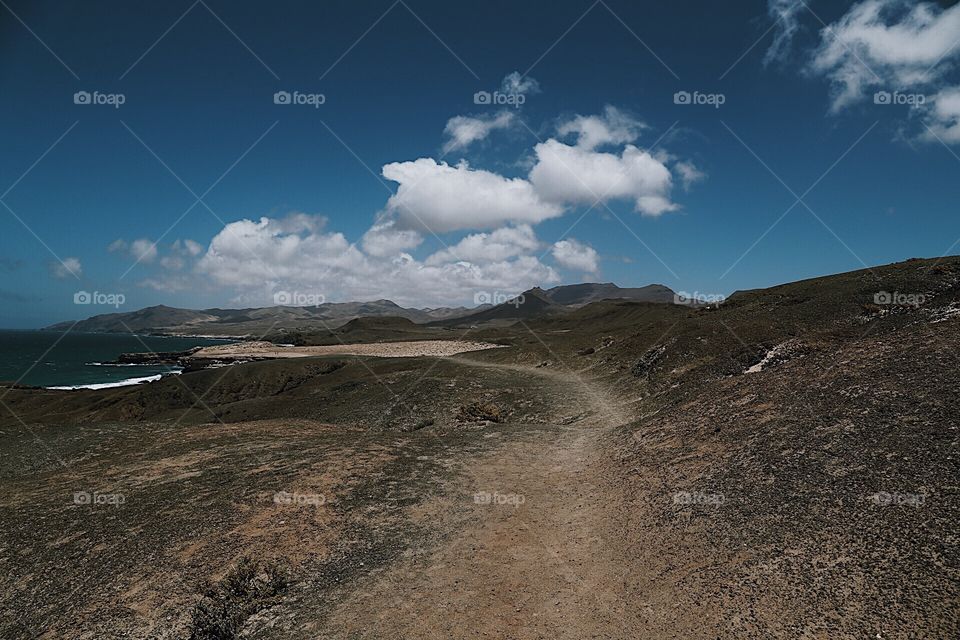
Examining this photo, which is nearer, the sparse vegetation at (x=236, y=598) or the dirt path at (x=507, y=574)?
the dirt path at (x=507, y=574)

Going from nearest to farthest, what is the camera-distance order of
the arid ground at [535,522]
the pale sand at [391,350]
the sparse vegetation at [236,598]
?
the arid ground at [535,522]
the sparse vegetation at [236,598]
the pale sand at [391,350]

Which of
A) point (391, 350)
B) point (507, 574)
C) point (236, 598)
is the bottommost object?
point (236, 598)

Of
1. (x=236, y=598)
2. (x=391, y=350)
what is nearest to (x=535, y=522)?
(x=236, y=598)

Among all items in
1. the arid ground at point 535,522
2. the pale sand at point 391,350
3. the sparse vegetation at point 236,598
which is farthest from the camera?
the pale sand at point 391,350

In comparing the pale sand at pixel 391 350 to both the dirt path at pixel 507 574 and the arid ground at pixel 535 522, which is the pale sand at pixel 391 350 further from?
the dirt path at pixel 507 574

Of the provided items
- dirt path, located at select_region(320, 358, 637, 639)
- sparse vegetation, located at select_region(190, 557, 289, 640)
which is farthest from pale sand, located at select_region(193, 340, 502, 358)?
sparse vegetation, located at select_region(190, 557, 289, 640)

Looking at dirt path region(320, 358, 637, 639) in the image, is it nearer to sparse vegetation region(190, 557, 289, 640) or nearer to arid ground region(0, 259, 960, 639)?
arid ground region(0, 259, 960, 639)

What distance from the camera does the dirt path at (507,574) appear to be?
709 cm

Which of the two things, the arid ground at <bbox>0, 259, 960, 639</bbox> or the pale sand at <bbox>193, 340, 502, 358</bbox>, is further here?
the pale sand at <bbox>193, 340, 502, 358</bbox>

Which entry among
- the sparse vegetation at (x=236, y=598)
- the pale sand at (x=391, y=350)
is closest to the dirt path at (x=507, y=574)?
the sparse vegetation at (x=236, y=598)

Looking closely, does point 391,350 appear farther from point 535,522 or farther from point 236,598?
point 236,598

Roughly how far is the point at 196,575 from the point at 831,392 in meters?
16.4

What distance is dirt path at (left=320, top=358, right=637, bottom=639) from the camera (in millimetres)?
7094

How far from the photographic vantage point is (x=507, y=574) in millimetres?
8477
